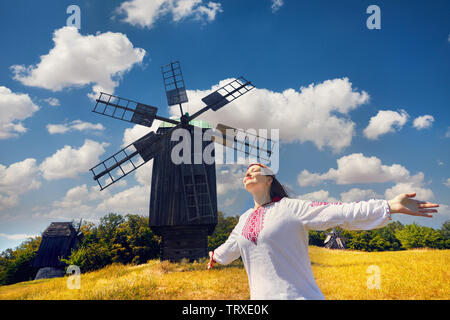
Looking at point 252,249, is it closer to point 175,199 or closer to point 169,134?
point 175,199

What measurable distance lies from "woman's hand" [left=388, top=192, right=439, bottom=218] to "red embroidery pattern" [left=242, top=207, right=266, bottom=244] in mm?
1132

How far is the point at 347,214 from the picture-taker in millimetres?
2033

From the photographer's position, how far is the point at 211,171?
40.1 ft

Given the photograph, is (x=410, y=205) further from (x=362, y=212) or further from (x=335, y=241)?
(x=335, y=241)

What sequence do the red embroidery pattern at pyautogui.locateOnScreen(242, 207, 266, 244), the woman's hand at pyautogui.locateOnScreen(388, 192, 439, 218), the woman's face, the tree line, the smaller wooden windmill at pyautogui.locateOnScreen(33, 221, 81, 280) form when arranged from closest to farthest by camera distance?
the woman's hand at pyautogui.locateOnScreen(388, 192, 439, 218) < the red embroidery pattern at pyautogui.locateOnScreen(242, 207, 266, 244) < the woman's face < the tree line < the smaller wooden windmill at pyautogui.locateOnScreen(33, 221, 81, 280)

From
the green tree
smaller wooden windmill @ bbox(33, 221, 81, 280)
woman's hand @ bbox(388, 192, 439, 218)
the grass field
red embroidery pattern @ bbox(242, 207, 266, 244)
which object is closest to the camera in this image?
woman's hand @ bbox(388, 192, 439, 218)

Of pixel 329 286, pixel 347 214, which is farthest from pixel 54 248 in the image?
pixel 347 214

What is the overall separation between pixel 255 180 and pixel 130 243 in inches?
764

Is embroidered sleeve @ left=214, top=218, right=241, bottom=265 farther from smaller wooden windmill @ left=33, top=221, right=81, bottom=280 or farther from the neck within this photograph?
smaller wooden windmill @ left=33, top=221, right=81, bottom=280

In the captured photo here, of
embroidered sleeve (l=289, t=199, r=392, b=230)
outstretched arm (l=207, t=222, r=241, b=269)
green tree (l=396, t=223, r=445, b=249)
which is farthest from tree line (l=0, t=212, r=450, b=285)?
embroidered sleeve (l=289, t=199, r=392, b=230)

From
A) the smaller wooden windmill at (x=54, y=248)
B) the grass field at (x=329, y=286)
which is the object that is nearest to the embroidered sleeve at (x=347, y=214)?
the grass field at (x=329, y=286)

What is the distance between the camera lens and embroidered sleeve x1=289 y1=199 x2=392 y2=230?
198 cm
